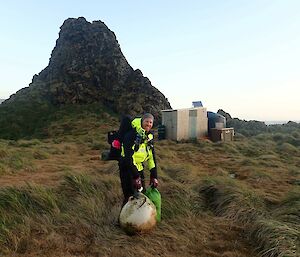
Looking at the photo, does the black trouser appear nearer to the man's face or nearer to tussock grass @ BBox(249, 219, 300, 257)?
the man's face

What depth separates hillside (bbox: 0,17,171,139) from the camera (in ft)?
105

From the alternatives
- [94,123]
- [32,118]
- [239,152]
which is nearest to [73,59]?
[32,118]

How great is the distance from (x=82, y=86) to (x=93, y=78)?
1.67 meters

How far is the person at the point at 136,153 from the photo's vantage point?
4.56 m

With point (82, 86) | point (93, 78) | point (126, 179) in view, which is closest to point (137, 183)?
point (126, 179)

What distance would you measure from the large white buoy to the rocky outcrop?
1049 inches

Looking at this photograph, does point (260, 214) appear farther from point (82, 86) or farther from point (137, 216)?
point (82, 86)

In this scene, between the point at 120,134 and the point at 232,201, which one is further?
the point at 232,201

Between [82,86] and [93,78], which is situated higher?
[93,78]

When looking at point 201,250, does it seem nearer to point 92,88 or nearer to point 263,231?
point 263,231

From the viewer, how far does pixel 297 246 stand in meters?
3.98

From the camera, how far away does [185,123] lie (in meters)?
21.1

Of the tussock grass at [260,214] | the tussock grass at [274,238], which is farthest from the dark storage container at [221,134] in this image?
the tussock grass at [274,238]

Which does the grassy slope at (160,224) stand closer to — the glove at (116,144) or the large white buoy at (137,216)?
the large white buoy at (137,216)
